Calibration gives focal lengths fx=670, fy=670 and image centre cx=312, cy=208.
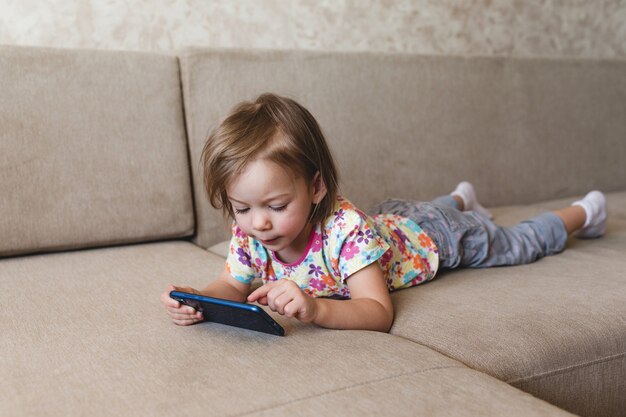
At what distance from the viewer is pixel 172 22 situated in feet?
6.76

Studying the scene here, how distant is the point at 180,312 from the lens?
1076 millimetres

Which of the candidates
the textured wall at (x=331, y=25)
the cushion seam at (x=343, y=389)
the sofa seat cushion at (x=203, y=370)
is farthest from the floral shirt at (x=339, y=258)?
the textured wall at (x=331, y=25)

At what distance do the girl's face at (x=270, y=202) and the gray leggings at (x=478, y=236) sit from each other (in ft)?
1.51

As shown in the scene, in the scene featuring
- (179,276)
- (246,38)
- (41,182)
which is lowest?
(179,276)

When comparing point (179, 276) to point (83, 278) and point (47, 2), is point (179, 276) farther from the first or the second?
point (47, 2)

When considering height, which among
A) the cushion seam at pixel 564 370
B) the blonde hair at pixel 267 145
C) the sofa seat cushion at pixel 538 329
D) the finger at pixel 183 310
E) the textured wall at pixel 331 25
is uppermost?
the textured wall at pixel 331 25

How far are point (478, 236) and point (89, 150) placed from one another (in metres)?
0.97

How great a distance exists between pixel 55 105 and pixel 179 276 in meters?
0.57

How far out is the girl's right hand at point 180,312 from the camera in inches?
42.1

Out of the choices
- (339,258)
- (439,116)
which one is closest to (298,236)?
(339,258)

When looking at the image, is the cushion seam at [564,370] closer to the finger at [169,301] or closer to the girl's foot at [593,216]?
the finger at [169,301]

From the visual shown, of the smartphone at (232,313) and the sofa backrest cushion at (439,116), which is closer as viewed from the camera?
the smartphone at (232,313)

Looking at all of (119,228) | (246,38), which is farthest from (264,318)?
(246,38)

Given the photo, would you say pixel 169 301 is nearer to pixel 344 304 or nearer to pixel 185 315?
pixel 185 315
